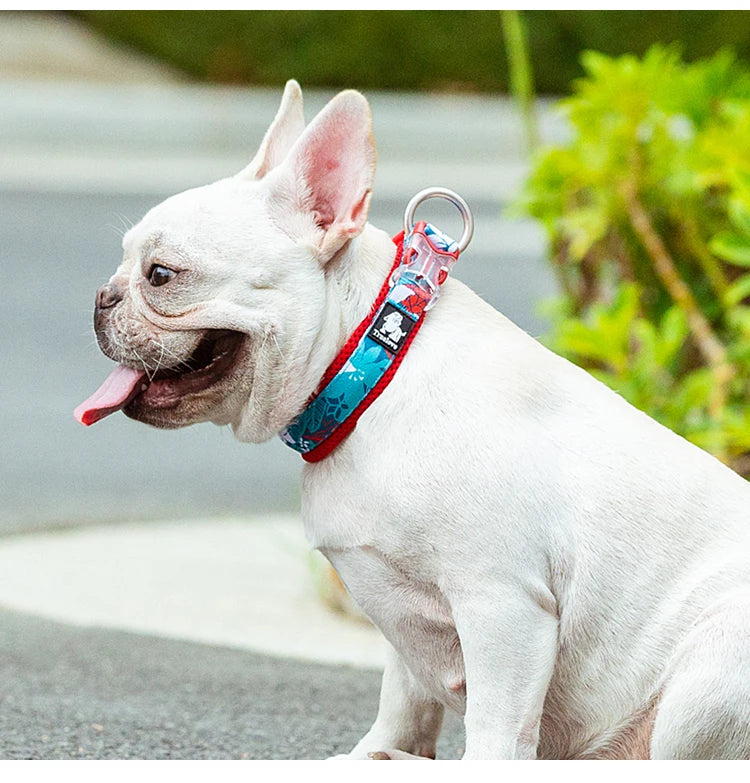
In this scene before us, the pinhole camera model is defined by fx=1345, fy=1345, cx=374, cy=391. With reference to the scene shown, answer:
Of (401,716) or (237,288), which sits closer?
(237,288)

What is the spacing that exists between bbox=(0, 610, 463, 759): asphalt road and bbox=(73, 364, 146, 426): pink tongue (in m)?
0.86

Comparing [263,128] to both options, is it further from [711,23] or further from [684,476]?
[684,476]

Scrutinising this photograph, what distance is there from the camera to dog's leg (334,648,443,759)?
2965 mm

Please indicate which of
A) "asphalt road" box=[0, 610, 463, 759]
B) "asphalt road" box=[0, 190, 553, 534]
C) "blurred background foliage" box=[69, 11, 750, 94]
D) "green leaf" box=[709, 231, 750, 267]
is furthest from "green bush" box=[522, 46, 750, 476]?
"blurred background foliage" box=[69, 11, 750, 94]

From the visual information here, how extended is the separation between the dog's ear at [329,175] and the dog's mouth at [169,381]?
27 cm

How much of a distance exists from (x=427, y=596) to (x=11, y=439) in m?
5.44

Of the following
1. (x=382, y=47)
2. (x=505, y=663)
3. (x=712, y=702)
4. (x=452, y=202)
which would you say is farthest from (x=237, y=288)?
(x=382, y=47)

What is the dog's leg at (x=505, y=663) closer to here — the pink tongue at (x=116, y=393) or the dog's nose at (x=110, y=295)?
the pink tongue at (x=116, y=393)

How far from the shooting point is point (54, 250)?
1112cm

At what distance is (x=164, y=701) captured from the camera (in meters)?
3.73

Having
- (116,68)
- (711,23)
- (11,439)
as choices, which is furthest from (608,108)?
(116,68)

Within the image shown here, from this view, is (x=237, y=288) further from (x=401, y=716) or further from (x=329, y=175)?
(x=401, y=716)

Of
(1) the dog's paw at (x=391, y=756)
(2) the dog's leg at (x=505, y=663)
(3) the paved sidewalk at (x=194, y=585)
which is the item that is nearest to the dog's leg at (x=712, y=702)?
(2) the dog's leg at (x=505, y=663)

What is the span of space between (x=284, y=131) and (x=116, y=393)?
71cm
